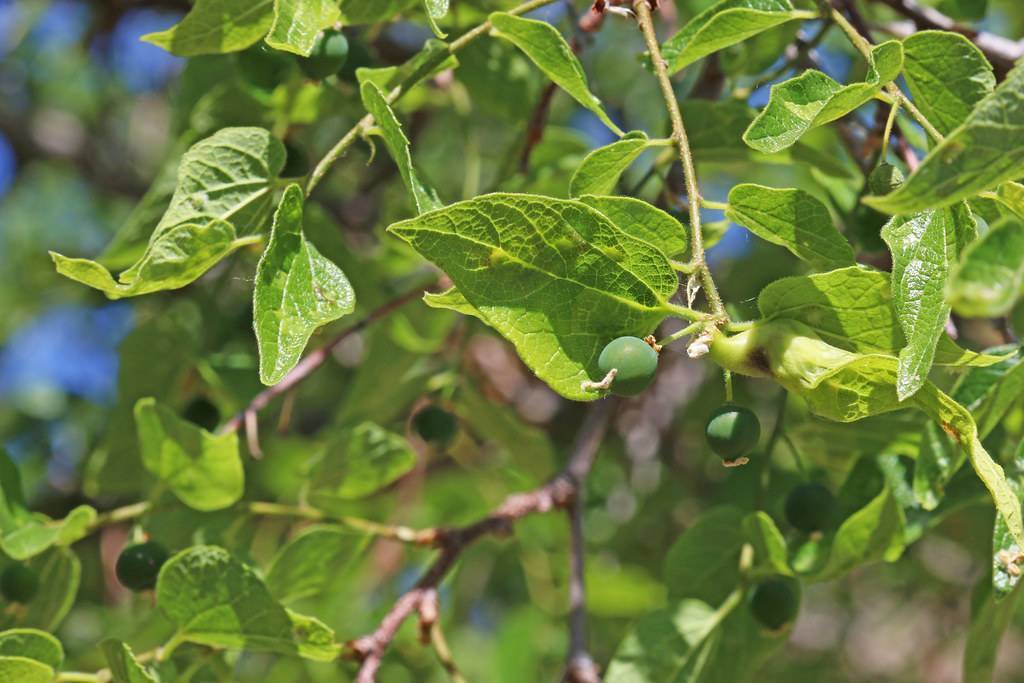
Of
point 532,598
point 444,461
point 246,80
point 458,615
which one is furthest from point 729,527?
point 444,461

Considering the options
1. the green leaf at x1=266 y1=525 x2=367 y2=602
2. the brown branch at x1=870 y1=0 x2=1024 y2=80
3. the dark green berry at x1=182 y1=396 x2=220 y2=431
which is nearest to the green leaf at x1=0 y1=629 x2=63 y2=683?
the green leaf at x1=266 y1=525 x2=367 y2=602

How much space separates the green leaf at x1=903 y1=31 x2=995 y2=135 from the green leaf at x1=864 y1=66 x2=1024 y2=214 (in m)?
0.28

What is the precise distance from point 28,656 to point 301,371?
1.73 feet

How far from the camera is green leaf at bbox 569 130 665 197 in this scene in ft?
3.51

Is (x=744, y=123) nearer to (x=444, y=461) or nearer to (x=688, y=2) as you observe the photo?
(x=688, y=2)

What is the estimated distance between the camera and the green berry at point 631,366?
2.98ft

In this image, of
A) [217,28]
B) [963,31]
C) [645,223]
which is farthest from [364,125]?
[963,31]

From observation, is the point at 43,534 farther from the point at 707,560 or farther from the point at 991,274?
the point at 991,274

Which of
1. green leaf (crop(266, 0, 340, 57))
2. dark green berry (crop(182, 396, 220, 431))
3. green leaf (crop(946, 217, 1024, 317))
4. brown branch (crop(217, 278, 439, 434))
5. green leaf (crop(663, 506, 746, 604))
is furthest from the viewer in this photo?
dark green berry (crop(182, 396, 220, 431))

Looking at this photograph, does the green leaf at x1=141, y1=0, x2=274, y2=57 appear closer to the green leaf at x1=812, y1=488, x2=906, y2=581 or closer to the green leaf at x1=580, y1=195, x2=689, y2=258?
the green leaf at x1=580, y1=195, x2=689, y2=258

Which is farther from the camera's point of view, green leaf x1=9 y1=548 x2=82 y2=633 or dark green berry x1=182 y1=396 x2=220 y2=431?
dark green berry x1=182 y1=396 x2=220 y2=431

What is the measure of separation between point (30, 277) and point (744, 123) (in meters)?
2.21

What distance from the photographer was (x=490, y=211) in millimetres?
913

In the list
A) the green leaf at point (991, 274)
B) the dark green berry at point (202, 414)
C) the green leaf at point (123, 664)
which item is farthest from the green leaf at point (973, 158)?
the dark green berry at point (202, 414)
